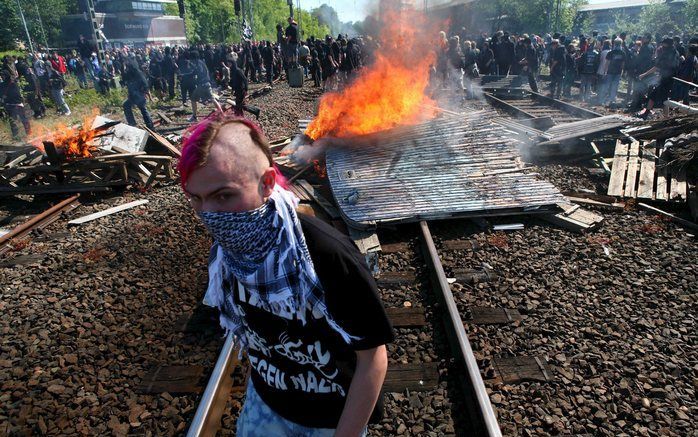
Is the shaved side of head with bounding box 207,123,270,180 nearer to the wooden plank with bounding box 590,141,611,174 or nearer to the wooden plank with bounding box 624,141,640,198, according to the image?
the wooden plank with bounding box 624,141,640,198

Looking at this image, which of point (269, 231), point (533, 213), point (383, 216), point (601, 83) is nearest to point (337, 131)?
point (383, 216)

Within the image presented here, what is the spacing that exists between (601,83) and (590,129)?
10.0m

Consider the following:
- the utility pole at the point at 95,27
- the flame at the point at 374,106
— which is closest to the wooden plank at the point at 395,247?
the flame at the point at 374,106

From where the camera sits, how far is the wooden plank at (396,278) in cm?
541

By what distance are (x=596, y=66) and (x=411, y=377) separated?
19724 millimetres

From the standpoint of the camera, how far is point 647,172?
335 inches

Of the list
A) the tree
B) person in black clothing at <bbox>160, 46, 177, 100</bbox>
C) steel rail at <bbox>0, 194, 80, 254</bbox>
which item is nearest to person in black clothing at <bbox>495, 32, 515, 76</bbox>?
person in black clothing at <bbox>160, 46, 177, 100</bbox>

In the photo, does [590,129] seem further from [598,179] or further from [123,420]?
[123,420]

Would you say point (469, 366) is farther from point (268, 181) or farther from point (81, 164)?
point (81, 164)

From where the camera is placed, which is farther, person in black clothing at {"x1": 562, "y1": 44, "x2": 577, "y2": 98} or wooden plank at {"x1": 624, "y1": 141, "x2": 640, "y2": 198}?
person in black clothing at {"x1": 562, "y1": 44, "x2": 577, "y2": 98}

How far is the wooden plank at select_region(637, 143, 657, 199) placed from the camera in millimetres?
7770

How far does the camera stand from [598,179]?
902 centimetres

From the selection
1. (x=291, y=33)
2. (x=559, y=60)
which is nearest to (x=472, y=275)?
(x=559, y=60)

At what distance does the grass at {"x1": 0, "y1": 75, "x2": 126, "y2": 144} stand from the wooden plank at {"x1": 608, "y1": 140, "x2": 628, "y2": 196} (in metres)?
16.8
